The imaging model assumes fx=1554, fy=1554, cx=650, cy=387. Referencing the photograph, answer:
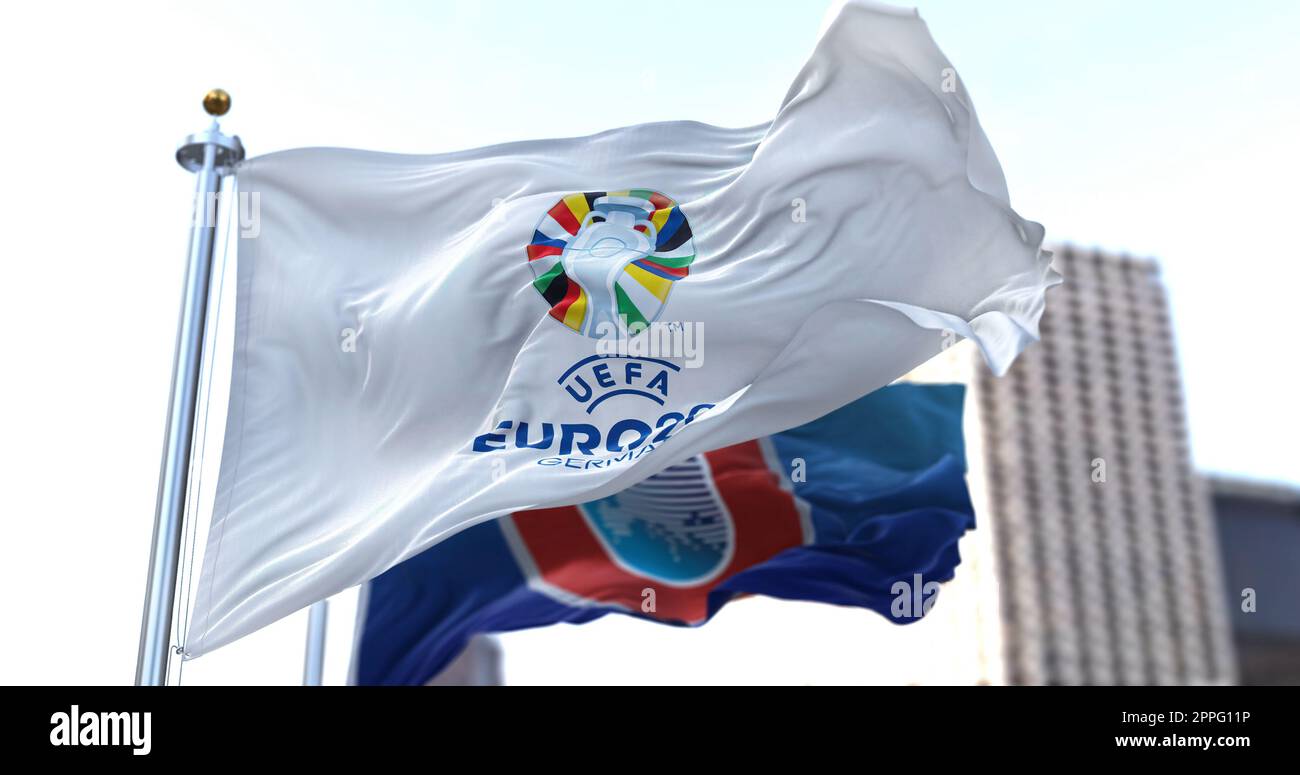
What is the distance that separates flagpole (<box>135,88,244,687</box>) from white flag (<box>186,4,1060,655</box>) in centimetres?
37

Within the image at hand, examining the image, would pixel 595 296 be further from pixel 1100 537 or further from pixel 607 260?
pixel 1100 537

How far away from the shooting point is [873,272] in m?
11.4

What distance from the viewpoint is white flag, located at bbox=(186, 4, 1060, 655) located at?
10469 mm

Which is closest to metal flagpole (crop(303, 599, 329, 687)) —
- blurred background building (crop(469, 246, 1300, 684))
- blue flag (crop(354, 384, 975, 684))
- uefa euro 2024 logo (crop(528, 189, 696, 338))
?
blue flag (crop(354, 384, 975, 684))

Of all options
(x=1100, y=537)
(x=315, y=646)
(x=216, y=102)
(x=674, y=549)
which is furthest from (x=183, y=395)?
(x=1100, y=537)

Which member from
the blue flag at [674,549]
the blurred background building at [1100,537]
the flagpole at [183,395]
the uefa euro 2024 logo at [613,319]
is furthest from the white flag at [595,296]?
the blurred background building at [1100,537]

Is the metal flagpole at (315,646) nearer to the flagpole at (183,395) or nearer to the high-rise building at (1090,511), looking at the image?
the flagpole at (183,395)

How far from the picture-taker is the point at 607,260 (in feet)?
37.7

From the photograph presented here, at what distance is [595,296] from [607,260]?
11.6 inches

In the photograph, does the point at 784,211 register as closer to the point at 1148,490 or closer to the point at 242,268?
the point at 242,268

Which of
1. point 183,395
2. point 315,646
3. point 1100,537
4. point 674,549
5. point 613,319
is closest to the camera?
point 183,395

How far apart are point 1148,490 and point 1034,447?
15916 millimetres
